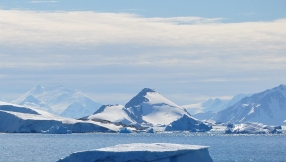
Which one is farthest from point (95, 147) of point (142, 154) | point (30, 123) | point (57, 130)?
point (30, 123)

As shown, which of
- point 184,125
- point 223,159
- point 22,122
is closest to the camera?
point 223,159

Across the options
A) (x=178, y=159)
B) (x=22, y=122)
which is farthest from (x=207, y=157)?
(x=22, y=122)

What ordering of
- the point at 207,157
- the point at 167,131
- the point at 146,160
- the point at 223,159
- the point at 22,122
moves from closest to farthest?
the point at 146,160
the point at 207,157
the point at 223,159
the point at 22,122
the point at 167,131

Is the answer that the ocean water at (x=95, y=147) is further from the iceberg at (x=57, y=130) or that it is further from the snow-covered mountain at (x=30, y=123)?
the snow-covered mountain at (x=30, y=123)

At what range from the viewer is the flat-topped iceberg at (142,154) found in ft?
129

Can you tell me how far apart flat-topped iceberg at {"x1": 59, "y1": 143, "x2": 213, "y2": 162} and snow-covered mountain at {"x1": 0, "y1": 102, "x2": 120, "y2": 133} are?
9770 centimetres

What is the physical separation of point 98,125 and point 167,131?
3131 centimetres

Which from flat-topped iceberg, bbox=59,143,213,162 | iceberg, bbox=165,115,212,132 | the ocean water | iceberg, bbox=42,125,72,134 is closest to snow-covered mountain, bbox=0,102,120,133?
iceberg, bbox=42,125,72,134

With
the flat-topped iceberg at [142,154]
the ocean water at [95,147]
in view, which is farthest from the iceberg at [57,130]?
the flat-topped iceberg at [142,154]

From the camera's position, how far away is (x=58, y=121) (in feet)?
458

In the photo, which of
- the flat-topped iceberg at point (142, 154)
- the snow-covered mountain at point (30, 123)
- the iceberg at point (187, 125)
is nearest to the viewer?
the flat-topped iceberg at point (142, 154)

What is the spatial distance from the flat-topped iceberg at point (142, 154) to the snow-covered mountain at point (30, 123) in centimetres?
9770

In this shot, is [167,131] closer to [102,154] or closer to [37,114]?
[37,114]

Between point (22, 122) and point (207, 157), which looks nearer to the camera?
point (207, 157)
